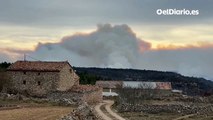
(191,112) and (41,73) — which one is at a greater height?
(41,73)

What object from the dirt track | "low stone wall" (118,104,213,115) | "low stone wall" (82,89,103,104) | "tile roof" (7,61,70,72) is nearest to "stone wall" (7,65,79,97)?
"tile roof" (7,61,70,72)

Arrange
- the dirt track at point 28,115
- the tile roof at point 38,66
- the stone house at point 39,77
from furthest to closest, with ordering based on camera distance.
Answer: the tile roof at point 38,66 < the stone house at point 39,77 < the dirt track at point 28,115

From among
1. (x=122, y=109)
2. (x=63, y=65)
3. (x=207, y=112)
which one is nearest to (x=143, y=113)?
(x=122, y=109)

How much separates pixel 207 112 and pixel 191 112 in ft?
6.86

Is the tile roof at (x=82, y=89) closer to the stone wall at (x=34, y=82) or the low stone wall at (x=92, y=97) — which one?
the low stone wall at (x=92, y=97)

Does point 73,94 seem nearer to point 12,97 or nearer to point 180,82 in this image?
point 12,97

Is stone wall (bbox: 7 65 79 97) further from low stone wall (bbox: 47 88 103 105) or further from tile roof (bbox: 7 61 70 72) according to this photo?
low stone wall (bbox: 47 88 103 105)

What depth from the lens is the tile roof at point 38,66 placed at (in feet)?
265

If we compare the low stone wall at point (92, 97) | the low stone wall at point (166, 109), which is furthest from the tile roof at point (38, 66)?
the low stone wall at point (166, 109)

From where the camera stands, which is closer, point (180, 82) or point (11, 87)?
point (11, 87)

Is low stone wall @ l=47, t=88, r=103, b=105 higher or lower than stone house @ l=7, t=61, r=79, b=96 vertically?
lower

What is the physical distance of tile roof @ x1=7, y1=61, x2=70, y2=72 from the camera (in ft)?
265

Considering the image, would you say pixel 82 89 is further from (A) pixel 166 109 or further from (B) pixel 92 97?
(A) pixel 166 109

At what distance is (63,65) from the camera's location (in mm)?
81438
